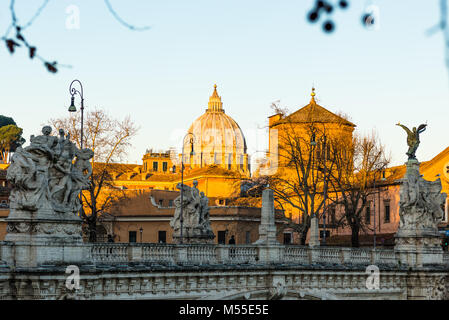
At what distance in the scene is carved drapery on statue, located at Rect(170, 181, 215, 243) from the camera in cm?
3394

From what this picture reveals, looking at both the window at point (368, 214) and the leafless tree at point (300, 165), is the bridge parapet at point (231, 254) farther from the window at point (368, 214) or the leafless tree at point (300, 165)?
the window at point (368, 214)

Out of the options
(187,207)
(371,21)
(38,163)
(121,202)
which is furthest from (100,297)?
(121,202)

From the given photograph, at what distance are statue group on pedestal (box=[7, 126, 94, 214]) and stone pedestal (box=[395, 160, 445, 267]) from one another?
56.1ft

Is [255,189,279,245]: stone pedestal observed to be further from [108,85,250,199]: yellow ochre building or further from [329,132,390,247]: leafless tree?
[108,85,250,199]: yellow ochre building

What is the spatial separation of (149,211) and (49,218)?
4729cm

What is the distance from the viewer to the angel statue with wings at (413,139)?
3725 cm

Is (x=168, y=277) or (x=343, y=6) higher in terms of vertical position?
(x=343, y=6)

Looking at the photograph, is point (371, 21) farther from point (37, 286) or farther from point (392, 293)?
point (392, 293)

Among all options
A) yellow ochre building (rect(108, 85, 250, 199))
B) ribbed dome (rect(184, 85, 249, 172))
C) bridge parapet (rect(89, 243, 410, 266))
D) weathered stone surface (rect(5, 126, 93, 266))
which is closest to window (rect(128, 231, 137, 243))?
yellow ochre building (rect(108, 85, 250, 199))

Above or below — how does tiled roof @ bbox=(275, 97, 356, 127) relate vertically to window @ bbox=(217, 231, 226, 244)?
above

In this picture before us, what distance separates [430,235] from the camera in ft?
118

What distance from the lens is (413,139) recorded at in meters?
37.5

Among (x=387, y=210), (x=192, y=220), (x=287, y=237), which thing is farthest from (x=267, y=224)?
(x=287, y=237)

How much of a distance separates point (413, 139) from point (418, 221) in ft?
12.4
